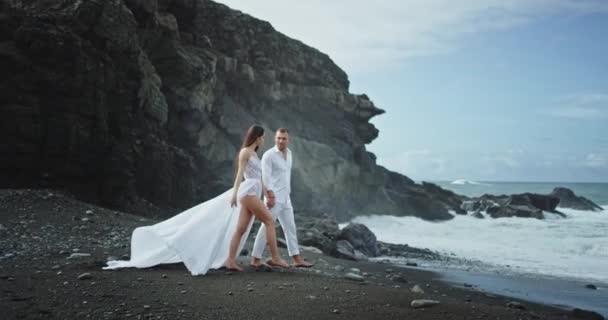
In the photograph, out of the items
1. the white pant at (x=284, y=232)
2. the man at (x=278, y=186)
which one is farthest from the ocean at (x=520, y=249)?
the man at (x=278, y=186)

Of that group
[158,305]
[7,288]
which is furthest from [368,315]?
[7,288]

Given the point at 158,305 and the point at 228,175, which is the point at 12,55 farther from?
the point at 228,175

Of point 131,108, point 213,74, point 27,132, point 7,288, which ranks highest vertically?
point 213,74

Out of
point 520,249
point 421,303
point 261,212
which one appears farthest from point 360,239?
point 421,303

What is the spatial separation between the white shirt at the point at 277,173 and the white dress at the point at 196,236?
0.15m

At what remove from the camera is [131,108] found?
2206cm

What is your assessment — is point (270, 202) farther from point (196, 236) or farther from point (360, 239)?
point (360, 239)

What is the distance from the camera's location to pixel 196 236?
9.12 m

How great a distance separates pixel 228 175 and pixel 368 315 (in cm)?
2877

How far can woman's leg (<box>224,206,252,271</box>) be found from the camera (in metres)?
9.38

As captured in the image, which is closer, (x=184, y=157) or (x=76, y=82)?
(x=76, y=82)

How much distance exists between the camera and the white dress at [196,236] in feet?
29.7

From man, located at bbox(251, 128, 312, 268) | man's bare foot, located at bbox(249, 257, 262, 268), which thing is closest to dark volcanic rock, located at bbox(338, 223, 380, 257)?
man, located at bbox(251, 128, 312, 268)

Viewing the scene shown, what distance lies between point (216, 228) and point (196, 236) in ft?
1.22
